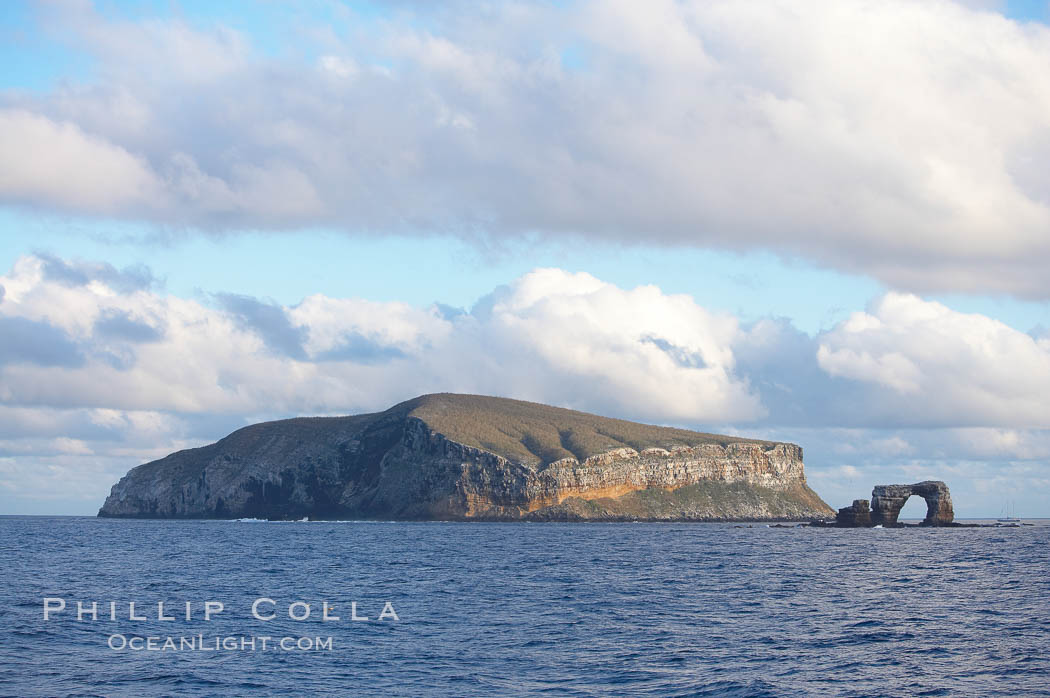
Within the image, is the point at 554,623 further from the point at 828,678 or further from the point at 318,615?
the point at 828,678

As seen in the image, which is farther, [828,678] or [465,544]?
[465,544]

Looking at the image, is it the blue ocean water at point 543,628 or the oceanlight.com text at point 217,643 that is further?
the oceanlight.com text at point 217,643

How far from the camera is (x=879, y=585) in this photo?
80500 millimetres

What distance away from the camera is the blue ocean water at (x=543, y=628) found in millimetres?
41938

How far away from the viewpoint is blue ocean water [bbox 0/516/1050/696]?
4194cm

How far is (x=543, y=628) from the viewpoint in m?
56.3

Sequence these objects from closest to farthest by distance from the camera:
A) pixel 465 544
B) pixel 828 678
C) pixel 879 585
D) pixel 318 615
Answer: pixel 828 678 → pixel 318 615 → pixel 879 585 → pixel 465 544

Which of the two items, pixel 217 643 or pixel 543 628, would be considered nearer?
pixel 217 643

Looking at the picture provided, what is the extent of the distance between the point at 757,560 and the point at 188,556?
214 feet

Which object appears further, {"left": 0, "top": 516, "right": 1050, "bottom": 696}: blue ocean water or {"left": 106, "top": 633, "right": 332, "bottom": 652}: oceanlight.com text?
{"left": 106, "top": 633, "right": 332, "bottom": 652}: oceanlight.com text

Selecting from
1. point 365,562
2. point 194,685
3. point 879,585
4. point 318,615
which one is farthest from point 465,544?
point 194,685

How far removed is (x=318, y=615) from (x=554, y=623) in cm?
1476

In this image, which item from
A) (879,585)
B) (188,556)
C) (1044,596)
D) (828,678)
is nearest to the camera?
(828,678)

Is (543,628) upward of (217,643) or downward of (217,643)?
downward
